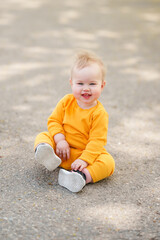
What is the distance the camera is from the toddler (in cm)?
218

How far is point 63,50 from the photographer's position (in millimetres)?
5664

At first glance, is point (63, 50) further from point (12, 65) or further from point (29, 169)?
point (29, 169)

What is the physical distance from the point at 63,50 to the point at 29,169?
359 cm

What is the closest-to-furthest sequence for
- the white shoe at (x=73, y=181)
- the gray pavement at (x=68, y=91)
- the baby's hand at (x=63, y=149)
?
the gray pavement at (x=68, y=91) → the white shoe at (x=73, y=181) → the baby's hand at (x=63, y=149)

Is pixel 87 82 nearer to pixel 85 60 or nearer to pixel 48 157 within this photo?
pixel 85 60

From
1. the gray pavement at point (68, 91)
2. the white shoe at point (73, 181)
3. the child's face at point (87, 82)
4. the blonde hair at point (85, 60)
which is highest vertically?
the blonde hair at point (85, 60)

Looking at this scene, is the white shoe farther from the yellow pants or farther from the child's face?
the child's face

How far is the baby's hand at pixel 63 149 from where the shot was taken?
231 cm

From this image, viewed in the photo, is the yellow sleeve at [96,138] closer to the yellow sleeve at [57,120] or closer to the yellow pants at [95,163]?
the yellow pants at [95,163]

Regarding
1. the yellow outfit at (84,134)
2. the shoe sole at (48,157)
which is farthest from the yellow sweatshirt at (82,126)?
the shoe sole at (48,157)

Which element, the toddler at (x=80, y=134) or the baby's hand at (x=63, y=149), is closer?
the toddler at (x=80, y=134)

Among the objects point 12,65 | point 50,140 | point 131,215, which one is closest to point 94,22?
point 12,65

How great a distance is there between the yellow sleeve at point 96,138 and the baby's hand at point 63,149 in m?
0.12

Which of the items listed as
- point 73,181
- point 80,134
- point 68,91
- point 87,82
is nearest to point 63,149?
point 80,134
